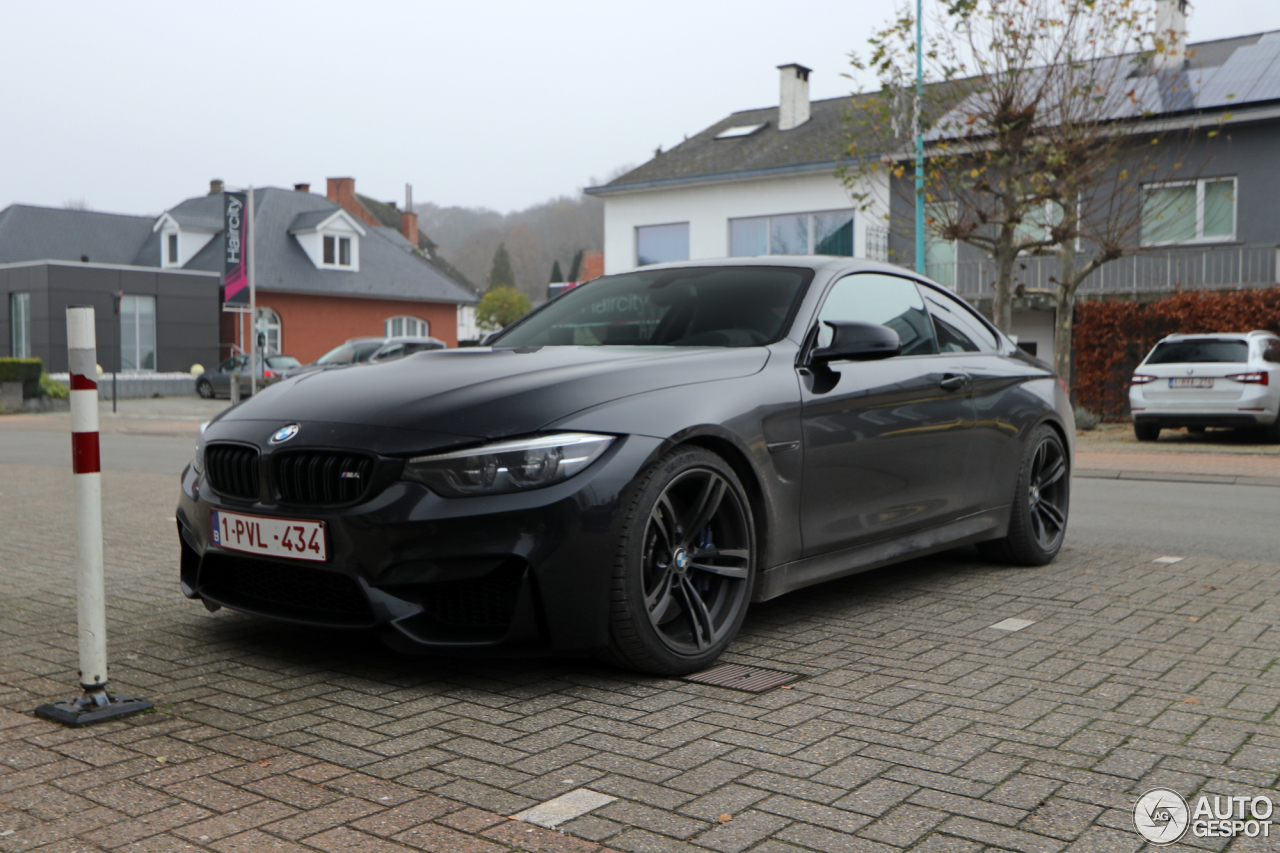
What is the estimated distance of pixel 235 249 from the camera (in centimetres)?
3828

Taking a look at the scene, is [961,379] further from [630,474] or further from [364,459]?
[364,459]

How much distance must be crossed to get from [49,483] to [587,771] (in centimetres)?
967

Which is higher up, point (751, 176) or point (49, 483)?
point (751, 176)

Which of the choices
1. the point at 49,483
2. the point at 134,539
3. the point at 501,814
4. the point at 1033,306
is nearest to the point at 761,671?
the point at 501,814

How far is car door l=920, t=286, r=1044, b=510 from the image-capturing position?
219 inches

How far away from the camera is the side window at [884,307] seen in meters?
4.94

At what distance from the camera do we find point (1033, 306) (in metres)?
25.0

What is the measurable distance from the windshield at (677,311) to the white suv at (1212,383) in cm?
1307

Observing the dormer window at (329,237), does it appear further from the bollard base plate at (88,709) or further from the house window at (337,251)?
the bollard base plate at (88,709)

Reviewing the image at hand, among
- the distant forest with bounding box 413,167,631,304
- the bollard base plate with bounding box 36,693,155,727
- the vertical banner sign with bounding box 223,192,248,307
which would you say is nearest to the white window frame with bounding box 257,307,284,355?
the vertical banner sign with bounding box 223,192,248,307

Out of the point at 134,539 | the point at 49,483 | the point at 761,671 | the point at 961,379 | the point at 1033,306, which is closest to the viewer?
the point at 761,671

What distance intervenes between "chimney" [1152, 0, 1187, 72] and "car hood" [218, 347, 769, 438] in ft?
81.1

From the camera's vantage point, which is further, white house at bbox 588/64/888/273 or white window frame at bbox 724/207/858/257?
white house at bbox 588/64/888/273

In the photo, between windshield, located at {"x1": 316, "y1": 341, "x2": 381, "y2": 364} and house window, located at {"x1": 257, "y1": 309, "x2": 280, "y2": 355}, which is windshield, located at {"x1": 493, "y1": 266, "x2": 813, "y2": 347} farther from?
house window, located at {"x1": 257, "y1": 309, "x2": 280, "y2": 355}
